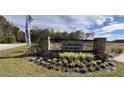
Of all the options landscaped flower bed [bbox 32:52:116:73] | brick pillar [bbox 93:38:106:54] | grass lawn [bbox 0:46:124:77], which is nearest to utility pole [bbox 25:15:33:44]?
grass lawn [bbox 0:46:124:77]

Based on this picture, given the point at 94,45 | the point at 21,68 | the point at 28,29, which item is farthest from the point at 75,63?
the point at 28,29

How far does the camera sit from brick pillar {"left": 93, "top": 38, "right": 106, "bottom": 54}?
8.99 metres

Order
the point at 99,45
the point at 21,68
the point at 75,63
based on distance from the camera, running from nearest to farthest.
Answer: the point at 21,68 → the point at 75,63 → the point at 99,45

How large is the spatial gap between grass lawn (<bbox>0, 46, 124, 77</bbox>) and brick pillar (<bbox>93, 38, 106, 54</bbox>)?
2.13 feet

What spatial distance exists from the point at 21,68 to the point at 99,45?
245 centimetres

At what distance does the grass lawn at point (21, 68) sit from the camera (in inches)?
339

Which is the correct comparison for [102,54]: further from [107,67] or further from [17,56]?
[17,56]

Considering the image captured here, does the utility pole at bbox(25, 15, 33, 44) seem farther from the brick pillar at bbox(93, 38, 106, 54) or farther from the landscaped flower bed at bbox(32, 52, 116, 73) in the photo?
the brick pillar at bbox(93, 38, 106, 54)

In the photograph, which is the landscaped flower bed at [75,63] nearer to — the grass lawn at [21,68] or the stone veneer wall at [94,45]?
the grass lawn at [21,68]

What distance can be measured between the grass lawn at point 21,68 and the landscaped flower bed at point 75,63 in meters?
0.15

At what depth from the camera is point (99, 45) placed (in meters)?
9.10

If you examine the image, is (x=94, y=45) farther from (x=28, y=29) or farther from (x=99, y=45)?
(x=28, y=29)
